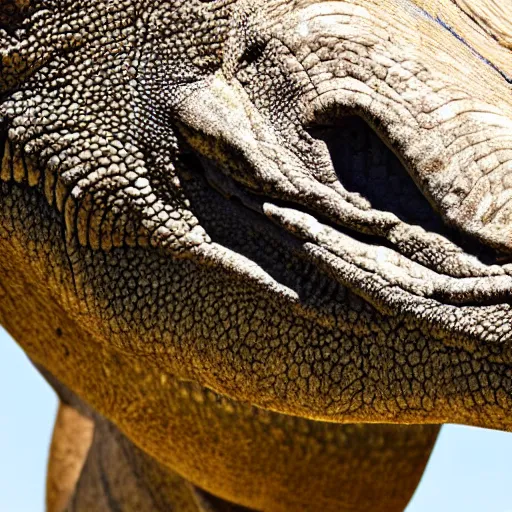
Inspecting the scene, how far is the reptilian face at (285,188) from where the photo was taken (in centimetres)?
165

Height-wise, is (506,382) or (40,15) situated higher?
(40,15)

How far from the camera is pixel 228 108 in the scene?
1.78 metres

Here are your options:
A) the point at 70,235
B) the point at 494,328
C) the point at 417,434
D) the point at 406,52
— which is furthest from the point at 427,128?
the point at 417,434

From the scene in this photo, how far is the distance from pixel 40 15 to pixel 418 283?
2.14 ft

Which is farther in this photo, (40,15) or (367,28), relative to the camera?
(40,15)

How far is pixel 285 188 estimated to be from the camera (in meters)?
1.73

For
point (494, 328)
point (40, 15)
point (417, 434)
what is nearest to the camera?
point (494, 328)

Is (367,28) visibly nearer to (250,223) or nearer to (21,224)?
(250,223)

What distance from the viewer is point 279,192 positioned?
174 cm

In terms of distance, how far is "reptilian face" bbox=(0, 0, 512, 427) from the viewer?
1.65 meters

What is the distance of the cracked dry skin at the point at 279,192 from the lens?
5.41 feet

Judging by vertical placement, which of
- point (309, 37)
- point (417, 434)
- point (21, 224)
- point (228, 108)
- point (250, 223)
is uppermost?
point (309, 37)

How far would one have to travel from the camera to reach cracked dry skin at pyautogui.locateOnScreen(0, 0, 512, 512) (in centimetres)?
165

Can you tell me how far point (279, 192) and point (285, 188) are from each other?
0.5 inches
